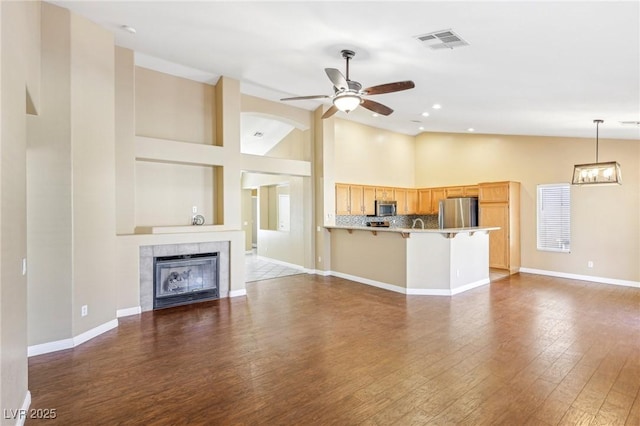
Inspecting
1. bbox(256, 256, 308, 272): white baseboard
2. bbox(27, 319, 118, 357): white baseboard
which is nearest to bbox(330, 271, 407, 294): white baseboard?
bbox(256, 256, 308, 272): white baseboard

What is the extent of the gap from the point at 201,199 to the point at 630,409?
5884mm

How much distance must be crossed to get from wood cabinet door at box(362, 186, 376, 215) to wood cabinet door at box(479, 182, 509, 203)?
2599 mm

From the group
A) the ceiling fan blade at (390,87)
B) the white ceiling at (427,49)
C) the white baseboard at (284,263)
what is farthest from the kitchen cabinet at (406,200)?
the ceiling fan blade at (390,87)

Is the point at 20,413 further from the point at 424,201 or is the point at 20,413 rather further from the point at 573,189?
the point at 424,201

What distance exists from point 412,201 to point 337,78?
6.80 metres

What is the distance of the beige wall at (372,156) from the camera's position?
8.13 metres

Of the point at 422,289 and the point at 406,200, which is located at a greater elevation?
the point at 406,200

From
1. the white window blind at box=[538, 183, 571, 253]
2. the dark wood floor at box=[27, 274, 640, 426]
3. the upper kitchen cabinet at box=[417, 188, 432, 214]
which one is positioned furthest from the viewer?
the upper kitchen cabinet at box=[417, 188, 432, 214]

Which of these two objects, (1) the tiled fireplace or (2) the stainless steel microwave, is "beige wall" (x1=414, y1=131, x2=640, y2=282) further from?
(1) the tiled fireplace

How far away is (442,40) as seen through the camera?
11.0 ft

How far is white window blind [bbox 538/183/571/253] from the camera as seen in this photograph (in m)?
7.16

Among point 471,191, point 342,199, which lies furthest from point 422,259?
point 471,191

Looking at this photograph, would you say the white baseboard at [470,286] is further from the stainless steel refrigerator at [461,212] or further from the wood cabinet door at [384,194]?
the wood cabinet door at [384,194]

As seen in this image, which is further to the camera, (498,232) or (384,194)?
(384,194)
